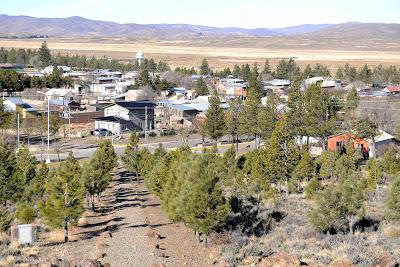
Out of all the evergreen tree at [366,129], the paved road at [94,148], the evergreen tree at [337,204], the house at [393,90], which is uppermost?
the house at [393,90]

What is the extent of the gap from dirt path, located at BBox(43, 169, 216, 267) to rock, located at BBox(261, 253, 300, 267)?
244 cm

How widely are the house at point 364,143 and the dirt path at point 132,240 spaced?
71.2ft

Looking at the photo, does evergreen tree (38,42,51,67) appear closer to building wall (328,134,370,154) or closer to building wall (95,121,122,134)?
building wall (95,121,122,134)

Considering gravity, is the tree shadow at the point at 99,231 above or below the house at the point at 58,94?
below

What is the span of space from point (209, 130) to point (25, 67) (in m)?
95.7

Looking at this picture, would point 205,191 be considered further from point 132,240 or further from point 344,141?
point 344,141

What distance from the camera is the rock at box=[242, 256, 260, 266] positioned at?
803 inches

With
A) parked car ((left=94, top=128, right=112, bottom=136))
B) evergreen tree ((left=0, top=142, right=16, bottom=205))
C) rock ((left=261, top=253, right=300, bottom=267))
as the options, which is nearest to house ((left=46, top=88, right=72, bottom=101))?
parked car ((left=94, top=128, right=112, bottom=136))

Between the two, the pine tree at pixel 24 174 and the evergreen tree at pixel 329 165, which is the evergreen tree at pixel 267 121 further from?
the pine tree at pixel 24 174

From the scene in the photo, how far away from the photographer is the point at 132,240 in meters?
24.5

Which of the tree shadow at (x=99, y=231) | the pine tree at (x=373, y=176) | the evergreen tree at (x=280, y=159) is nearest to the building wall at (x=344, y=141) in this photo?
the pine tree at (x=373, y=176)

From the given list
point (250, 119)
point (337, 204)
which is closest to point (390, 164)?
point (337, 204)

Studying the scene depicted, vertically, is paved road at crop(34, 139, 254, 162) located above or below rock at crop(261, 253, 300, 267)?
below

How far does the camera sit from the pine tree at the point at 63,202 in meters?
24.7
